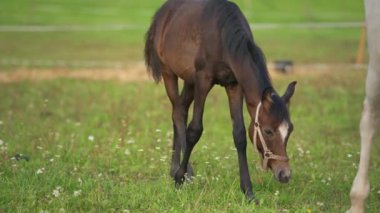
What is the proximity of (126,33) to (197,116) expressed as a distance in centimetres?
2213

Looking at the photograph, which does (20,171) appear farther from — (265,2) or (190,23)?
(265,2)

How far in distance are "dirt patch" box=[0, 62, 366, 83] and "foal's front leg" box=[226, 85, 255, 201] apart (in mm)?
7842

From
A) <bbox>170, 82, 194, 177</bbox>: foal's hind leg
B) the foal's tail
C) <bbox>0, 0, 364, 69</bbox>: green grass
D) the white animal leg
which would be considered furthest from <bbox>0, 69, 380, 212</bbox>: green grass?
<bbox>0, 0, 364, 69</bbox>: green grass

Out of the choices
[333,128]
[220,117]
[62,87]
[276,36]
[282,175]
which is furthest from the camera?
[276,36]

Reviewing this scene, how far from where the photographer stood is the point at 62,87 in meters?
13.2

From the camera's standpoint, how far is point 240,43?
18.9ft

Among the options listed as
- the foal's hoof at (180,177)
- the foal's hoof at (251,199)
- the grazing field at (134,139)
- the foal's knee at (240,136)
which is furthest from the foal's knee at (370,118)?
the foal's hoof at (180,177)

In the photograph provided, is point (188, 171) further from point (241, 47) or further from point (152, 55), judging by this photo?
point (241, 47)

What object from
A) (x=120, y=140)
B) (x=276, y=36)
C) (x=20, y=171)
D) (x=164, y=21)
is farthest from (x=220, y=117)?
(x=276, y=36)

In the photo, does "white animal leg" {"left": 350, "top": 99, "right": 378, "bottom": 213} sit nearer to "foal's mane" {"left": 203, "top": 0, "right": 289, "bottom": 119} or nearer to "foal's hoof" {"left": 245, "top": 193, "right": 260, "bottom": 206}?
"foal's mane" {"left": 203, "top": 0, "right": 289, "bottom": 119}

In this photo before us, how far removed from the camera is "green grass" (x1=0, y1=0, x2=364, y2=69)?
2008cm

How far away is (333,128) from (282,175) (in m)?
4.89

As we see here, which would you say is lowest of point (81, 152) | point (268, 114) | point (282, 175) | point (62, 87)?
point (62, 87)

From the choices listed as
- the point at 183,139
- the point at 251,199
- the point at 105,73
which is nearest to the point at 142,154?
the point at 183,139
